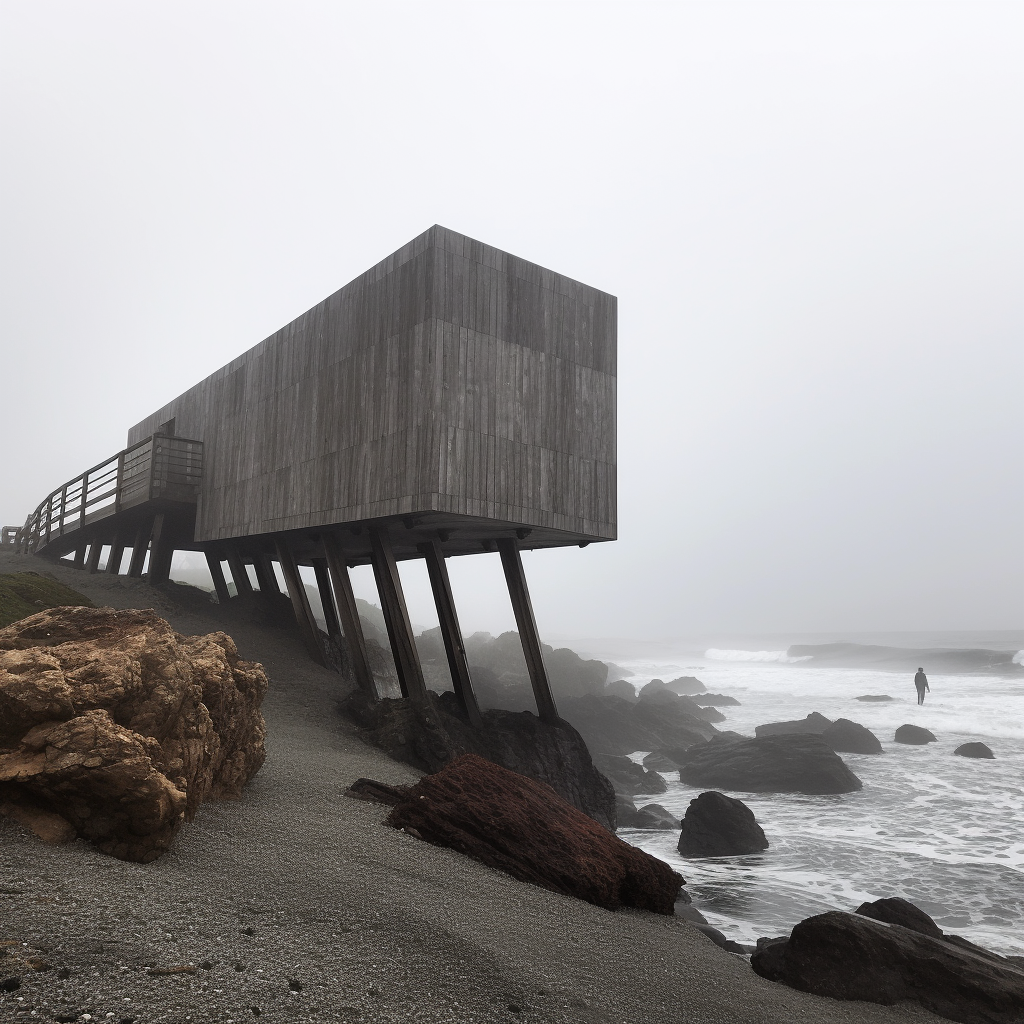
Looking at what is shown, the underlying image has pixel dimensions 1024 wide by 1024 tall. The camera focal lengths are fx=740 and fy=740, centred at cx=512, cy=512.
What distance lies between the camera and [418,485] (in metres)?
11.8

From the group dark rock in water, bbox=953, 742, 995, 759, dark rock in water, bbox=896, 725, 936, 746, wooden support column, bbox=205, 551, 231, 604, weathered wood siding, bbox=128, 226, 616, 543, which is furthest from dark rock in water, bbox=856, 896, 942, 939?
dark rock in water, bbox=896, 725, 936, 746

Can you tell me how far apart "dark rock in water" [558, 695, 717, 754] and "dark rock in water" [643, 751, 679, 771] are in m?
1.64

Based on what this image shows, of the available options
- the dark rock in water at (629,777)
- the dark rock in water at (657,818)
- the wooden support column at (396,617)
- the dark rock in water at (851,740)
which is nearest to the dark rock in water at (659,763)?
the dark rock in water at (629,777)

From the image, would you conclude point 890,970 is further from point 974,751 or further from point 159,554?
point 974,751

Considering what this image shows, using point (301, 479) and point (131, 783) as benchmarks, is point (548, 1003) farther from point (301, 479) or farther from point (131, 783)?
point (301, 479)

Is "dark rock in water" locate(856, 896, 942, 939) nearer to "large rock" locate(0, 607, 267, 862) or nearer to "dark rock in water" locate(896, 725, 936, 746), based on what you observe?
"large rock" locate(0, 607, 267, 862)

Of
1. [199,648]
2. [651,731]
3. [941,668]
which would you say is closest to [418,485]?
[199,648]

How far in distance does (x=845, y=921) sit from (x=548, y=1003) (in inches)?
136

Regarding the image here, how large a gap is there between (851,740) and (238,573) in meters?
20.6

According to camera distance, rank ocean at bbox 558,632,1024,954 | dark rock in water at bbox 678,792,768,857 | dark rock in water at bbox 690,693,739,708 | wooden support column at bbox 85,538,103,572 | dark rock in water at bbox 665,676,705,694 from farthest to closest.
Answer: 1. dark rock in water at bbox 665,676,705,694
2. dark rock in water at bbox 690,693,739,708
3. wooden support column at bbox 85,538,103,572
4. dark rock in water at bbox 678,792,768,857
5. ocean at bbox 558,632,1024,954

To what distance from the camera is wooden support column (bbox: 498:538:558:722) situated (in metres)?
14.3

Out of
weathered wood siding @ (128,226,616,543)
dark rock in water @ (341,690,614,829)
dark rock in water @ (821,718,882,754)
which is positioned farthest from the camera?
dark rock in water @ (821,718,882,754)

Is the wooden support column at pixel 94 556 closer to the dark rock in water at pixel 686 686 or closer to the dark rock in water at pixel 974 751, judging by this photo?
the dark rock in water at pixel 974 751

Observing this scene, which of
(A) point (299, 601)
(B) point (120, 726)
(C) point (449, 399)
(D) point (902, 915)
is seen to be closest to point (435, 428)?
(C) point (449, 399)
